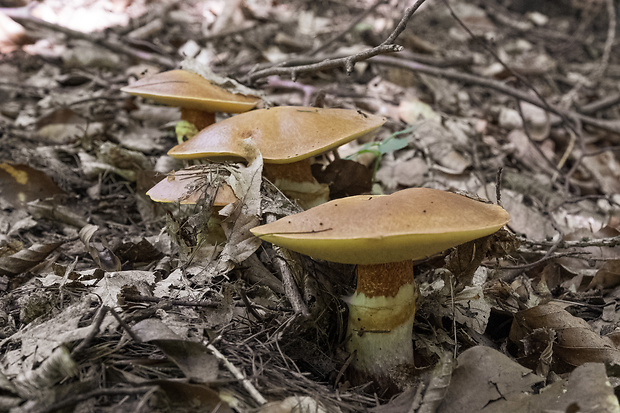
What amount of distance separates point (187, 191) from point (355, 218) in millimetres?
1010

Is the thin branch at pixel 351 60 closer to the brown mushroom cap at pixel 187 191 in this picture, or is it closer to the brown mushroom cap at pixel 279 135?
the brown mushroom cap at pixel 279 135

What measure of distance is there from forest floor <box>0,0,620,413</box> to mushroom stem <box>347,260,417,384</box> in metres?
0.08

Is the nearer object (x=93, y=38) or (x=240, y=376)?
(x=240, y=376)

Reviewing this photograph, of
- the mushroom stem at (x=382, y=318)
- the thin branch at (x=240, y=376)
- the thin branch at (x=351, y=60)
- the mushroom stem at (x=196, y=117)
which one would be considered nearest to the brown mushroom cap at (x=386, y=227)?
the mushroom stem at (x=382, y=318)

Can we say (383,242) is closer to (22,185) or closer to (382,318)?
(382,318)

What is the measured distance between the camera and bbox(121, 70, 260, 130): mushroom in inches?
108

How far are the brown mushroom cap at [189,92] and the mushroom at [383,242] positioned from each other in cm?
139

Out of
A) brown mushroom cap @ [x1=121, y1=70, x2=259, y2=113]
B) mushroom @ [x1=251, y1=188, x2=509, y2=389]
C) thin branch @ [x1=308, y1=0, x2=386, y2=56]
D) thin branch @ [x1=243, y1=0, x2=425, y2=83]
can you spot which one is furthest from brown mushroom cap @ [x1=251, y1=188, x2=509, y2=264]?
thin branch @ [x1=308, y1=0, x2=386, y2=56]

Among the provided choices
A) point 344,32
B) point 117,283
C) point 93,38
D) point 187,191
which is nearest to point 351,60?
point 187,191

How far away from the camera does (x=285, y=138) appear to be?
7.68 ft

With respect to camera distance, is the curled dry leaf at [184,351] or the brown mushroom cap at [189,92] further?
the brown mushroom cap at [189,92]

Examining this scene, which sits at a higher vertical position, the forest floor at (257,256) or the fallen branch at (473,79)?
the fallen branch at (473,79)

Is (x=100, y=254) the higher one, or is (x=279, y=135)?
(x=279, y=135)

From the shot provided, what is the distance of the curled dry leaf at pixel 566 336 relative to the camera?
196 cm
